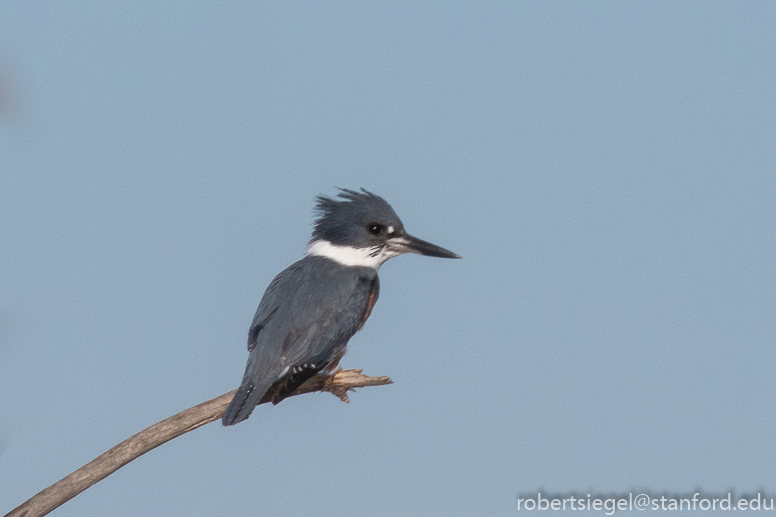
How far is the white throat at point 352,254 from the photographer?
5090mm

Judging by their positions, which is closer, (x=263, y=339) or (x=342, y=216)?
(x=263, y=339)

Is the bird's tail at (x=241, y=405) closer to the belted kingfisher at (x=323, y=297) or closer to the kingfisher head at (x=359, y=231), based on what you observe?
the belted kingfisher at (x=323, y=297)

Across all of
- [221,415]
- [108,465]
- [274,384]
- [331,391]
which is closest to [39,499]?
[108,465]

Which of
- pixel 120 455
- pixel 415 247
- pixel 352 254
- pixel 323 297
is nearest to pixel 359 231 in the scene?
pixel 352 254

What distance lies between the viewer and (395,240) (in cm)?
521

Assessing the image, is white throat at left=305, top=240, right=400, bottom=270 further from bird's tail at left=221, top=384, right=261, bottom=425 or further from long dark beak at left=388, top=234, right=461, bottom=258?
bird's tail at left=221, top=384, right=261, bottom=425

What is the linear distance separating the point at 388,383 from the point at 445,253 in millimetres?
1212

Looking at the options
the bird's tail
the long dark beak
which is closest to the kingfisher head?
the long dark beak

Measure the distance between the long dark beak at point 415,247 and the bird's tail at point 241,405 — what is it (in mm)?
1389

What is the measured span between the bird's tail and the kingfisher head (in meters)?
1.10

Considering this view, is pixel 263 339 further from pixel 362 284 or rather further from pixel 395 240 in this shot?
pixel 395 240

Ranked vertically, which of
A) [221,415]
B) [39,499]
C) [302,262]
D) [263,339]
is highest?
[302,262]

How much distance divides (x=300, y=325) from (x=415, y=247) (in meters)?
1.07

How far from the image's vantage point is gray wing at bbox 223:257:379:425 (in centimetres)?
434
